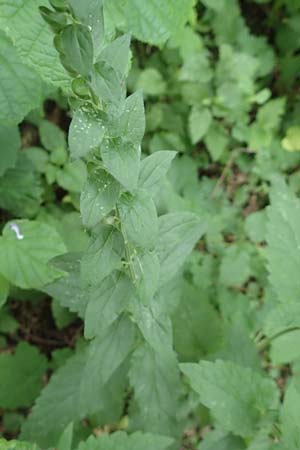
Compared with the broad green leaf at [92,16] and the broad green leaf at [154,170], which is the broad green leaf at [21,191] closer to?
the broad green leaf at [154,170]

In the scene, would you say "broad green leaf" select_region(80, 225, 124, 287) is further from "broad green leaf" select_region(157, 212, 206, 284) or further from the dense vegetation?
"broad green leaf" select_region(157, 212, 206, 284)

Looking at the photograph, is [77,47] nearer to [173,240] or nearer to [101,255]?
[101,255]

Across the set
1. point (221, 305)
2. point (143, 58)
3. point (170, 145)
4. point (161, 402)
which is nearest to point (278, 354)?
point (161, 402)

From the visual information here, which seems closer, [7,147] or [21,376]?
[7,147]

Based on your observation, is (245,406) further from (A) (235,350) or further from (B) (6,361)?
(B) (6,361)

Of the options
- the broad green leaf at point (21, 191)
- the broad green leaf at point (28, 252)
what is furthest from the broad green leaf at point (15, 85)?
the broad green leaf at point (21, 191)

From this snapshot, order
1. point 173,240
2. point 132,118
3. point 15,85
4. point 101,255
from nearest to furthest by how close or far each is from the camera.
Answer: point 132,118, point 101,255, point 173,240, point 15,85

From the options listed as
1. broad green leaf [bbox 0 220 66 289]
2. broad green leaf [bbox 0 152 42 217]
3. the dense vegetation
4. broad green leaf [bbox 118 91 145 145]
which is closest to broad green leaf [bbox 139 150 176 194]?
the dense vegetation

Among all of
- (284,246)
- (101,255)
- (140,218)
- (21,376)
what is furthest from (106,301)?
(21,376)
